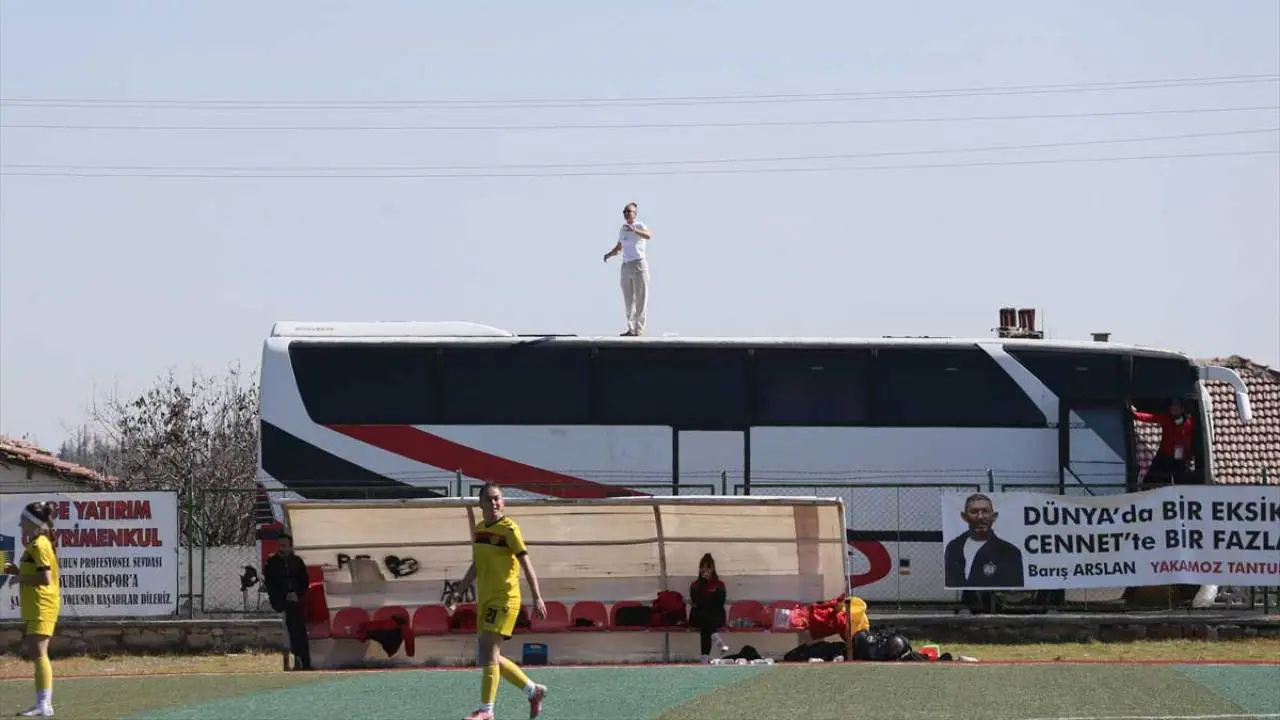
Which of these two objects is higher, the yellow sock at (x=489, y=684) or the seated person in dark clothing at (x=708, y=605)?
the seated person in dark clothing at (x=708, y=605)

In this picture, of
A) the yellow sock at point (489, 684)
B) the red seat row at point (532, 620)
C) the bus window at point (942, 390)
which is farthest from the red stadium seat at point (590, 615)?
the yellow sock at point (489, 684)

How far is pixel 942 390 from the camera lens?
26031 mm

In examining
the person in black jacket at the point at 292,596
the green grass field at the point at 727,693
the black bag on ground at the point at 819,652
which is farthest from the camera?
the person in black jacket at the point at 292,596

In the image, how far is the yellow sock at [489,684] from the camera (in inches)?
510

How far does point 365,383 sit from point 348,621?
17.9ft

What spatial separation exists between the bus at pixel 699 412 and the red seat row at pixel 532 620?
14.0 ft

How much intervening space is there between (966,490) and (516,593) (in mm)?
13068

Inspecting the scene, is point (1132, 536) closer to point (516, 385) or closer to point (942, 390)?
point (942, 390)

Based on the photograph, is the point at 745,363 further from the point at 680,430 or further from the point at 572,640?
the point at 572,640

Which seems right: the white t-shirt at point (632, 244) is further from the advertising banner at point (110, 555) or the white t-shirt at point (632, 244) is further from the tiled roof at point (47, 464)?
the tiled roof at point (47, 464)

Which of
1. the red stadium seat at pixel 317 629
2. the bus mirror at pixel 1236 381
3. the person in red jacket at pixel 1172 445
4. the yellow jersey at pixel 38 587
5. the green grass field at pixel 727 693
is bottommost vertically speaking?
the green grass field at pixel 727 693

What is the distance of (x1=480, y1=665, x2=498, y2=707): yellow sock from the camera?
1295 cm

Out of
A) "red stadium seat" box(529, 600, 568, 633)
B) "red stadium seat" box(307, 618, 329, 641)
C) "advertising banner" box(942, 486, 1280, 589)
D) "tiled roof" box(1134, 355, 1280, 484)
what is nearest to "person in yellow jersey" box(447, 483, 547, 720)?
"red stadium seat" box(529, 600, 568, 633)

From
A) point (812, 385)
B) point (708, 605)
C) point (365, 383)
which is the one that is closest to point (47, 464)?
point (365, 383)
